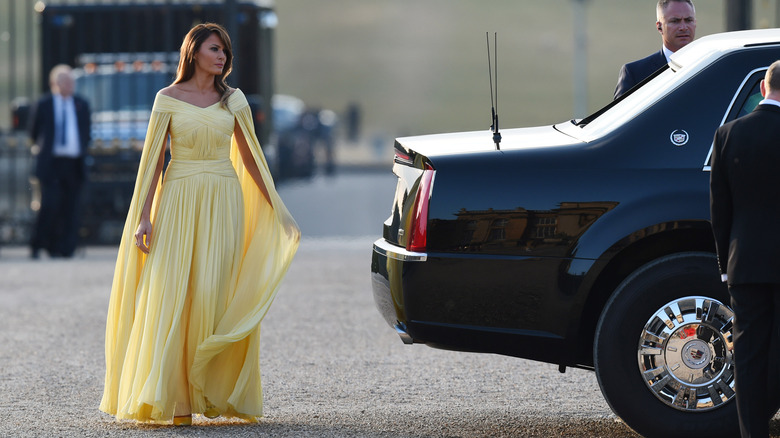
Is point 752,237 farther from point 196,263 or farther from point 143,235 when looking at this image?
point 143,235

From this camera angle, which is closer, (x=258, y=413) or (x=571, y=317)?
(x=571, y=317)

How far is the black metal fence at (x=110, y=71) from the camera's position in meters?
14.1

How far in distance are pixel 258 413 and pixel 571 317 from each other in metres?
1.43

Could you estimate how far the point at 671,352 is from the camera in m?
4.50

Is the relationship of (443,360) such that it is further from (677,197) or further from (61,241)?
(61,241)

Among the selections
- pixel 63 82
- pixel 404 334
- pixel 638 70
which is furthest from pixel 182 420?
pixel 63 82

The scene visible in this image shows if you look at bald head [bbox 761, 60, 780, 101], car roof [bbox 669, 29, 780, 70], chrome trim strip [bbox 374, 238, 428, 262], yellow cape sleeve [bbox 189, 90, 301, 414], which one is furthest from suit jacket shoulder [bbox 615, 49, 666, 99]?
bald head [bbox 761, 60, 780, 101]

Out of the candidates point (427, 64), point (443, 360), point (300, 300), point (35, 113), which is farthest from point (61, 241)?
point (427, 64)

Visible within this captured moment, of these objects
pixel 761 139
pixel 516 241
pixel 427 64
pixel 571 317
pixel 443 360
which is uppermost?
pixel 427 64

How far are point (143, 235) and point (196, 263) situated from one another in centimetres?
25

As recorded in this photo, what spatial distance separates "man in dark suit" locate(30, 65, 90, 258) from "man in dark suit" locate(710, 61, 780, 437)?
9371 millimetres

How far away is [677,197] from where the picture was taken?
15.0 ft

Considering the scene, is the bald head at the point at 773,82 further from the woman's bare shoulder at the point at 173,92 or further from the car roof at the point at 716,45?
the woman's bare shoulder at the point at 173,92

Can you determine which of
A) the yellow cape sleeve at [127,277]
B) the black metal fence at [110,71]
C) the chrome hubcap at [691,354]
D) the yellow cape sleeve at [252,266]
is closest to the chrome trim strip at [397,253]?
the yellow cape sleeve at [252,266]
